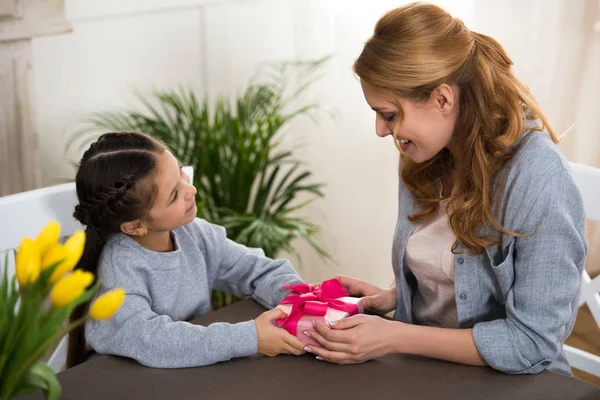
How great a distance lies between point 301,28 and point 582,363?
2.03 m

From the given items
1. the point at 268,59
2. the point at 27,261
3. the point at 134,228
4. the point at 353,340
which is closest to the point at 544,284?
the point at 353,340

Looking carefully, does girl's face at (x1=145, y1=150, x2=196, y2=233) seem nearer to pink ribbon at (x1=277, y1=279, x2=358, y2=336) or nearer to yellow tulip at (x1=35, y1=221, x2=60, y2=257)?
pink ribbon at (x1=277, y1=279, x2=358, y2=336)

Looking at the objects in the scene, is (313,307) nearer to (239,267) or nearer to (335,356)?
Answer: (335,356)

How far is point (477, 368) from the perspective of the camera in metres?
1.47

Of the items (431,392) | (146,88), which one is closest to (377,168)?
(146,88)

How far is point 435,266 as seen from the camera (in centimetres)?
175

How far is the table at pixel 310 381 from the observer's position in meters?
1.36

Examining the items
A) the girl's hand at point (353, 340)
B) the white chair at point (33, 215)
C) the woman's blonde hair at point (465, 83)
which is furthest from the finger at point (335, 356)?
the white chair at point (33, 215)

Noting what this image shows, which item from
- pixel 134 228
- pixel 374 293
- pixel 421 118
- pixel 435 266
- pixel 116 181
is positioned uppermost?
pixel 421 118

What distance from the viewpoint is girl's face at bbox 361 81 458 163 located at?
1591 millimetres

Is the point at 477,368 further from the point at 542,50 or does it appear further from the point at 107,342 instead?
the point at 542,50

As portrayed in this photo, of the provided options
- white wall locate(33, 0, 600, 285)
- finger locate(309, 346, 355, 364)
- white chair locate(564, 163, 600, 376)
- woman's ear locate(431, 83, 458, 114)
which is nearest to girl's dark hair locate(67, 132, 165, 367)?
finger locate(309, 346, 355, 364)

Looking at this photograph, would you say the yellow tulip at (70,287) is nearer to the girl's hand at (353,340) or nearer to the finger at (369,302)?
the girl's hand at (353,340)

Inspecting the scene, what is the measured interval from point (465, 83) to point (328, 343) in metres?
0.58
